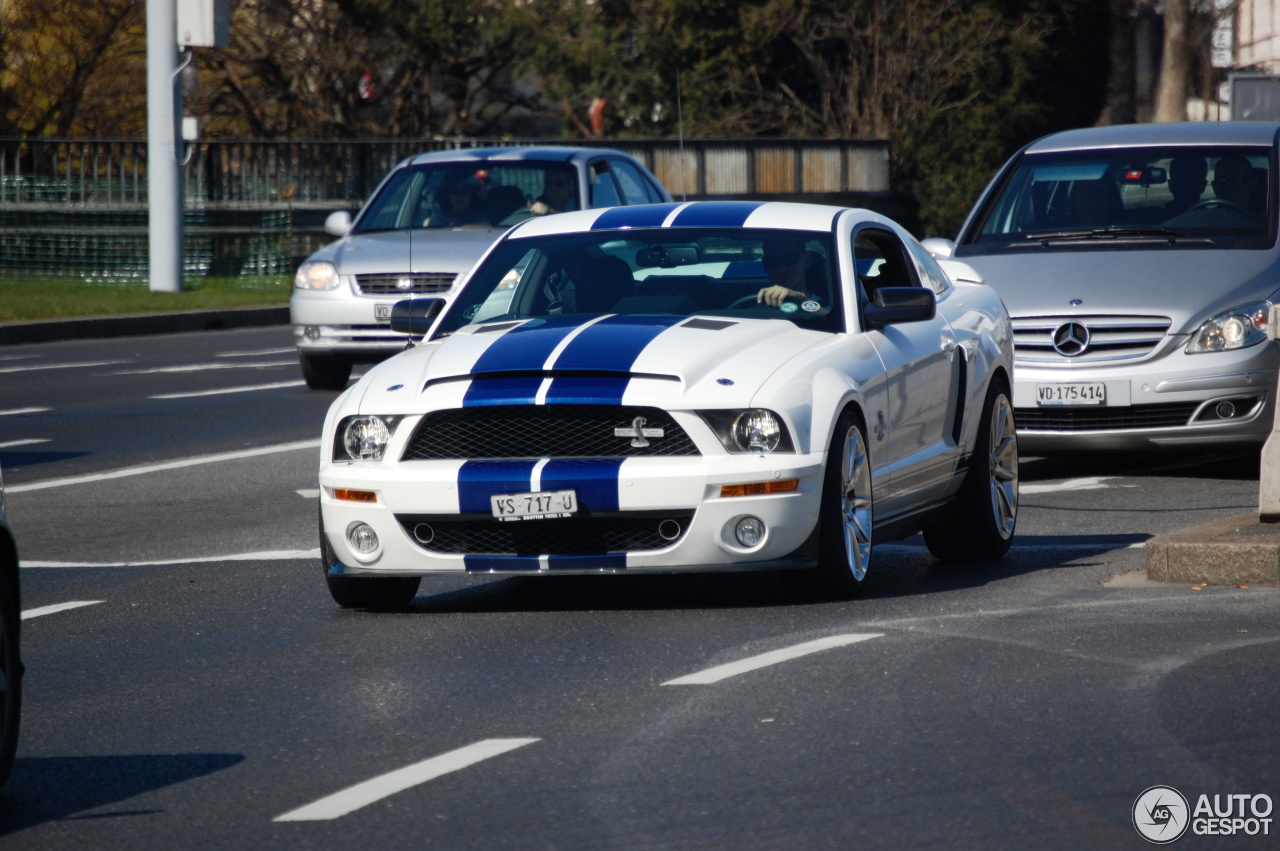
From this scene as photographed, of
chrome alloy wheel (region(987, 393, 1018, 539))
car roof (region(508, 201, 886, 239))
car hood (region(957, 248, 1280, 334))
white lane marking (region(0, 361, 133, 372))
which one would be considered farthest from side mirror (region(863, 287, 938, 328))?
white lane marking (region(0, 361, 133, 372))

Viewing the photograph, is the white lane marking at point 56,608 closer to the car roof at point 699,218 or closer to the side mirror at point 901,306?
the car roof at point 699,218

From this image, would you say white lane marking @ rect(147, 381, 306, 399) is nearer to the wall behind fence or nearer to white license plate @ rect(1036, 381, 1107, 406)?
white license plate @ rect(1036, 381, 1107, 406)

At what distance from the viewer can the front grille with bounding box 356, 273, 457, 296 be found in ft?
57.1

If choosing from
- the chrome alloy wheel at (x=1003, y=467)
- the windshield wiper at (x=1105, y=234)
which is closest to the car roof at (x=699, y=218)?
the chrome alloy wheel at (x=1003, y=467)

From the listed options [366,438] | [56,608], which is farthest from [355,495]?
[56,608]

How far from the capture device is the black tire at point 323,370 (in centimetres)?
1805

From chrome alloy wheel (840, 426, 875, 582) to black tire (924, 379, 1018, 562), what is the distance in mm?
1028

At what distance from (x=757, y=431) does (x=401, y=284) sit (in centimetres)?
1015

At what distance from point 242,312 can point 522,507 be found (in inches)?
779

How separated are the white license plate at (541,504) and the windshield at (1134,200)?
223 inches

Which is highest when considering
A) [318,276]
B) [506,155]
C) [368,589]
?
[506,155]

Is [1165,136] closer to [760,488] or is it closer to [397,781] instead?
[760,488]

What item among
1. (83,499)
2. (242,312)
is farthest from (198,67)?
(83,499)

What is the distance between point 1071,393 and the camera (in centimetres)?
1151
